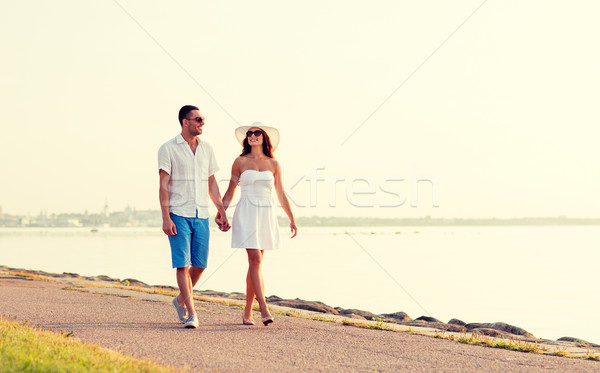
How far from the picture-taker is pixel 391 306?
75.0 ft

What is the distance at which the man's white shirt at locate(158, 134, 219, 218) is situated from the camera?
25.1 feet

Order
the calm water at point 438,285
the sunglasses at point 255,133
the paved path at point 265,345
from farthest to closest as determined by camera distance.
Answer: the calm water at point 438,285 < the sunglasses at point 255,133 < the paved path at point 265,345

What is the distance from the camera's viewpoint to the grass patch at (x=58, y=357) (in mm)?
4969

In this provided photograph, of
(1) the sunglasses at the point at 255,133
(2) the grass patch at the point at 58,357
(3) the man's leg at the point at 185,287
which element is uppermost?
(1) the sunglasses at the point at 255,133

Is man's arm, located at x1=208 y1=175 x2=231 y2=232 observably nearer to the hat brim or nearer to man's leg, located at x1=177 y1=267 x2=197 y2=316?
the hat brim

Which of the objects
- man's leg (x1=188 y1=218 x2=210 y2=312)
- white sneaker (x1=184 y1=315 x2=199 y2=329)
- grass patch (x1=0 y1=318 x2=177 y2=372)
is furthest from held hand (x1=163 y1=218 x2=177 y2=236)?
grass patch (x1=0 y1=318 x2=177 y2=372)

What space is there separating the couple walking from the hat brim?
0.01 m

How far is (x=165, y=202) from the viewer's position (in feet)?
25.0

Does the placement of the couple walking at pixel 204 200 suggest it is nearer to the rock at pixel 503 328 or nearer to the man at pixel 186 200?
the man at pixel 186 200

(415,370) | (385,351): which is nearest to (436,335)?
(385,351)

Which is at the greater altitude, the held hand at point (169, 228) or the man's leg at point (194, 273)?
the held hand at point (169, 228)

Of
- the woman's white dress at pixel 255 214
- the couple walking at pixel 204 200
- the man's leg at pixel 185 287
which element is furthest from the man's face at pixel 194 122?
the man's leg at pixel 185 287

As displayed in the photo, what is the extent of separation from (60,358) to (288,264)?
36.3 metres

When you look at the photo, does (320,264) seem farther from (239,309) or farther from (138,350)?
(138,350)
